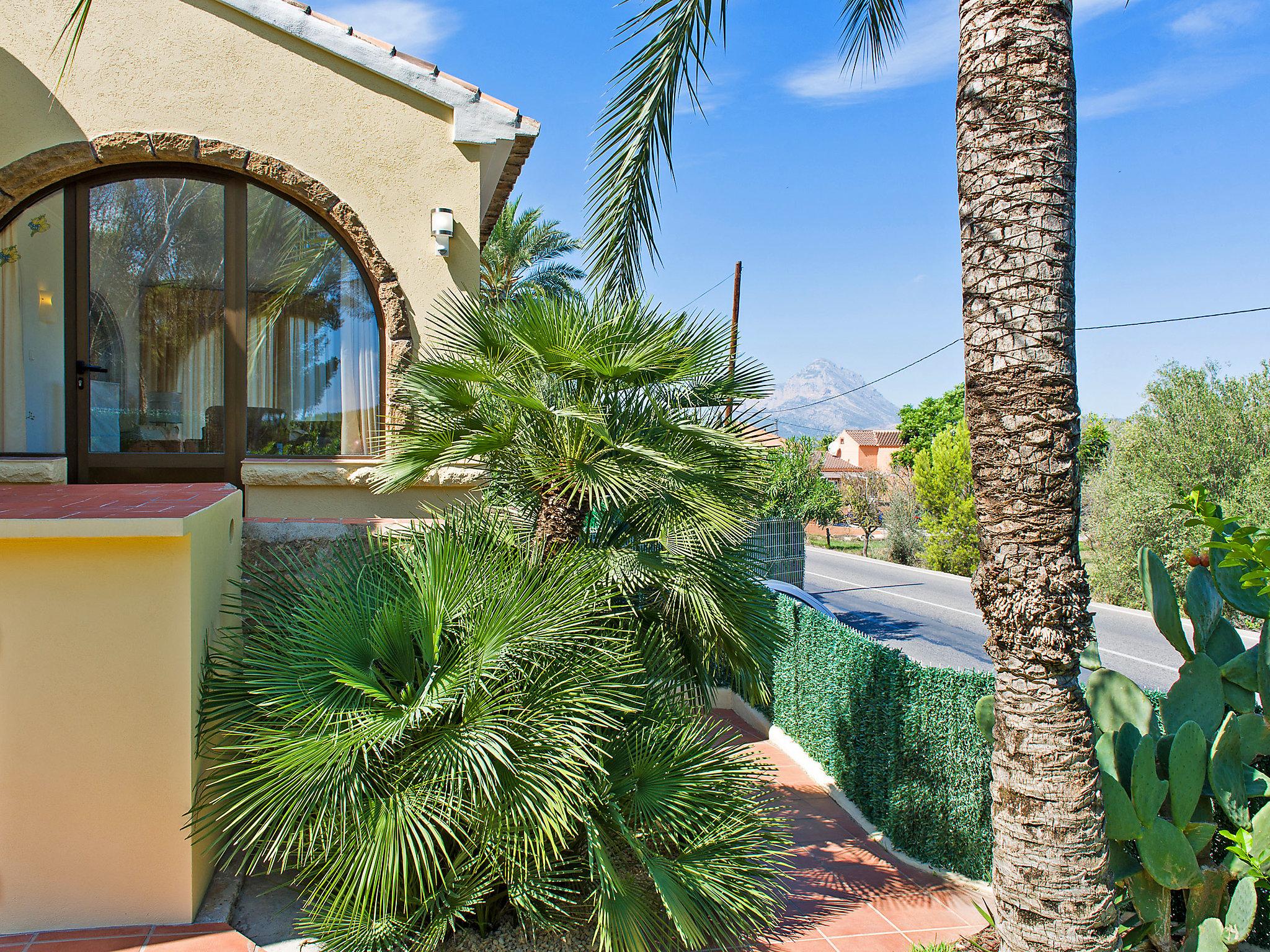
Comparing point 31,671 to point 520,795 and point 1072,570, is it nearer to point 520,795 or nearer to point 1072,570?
point 520,795

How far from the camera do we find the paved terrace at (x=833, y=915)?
156 inches

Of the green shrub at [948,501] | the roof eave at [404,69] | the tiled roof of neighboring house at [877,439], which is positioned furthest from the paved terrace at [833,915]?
the tiled roof of neighboring house at [877,439]

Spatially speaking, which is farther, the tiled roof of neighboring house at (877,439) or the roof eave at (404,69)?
the tiled roof of neighboring house at (877,439)

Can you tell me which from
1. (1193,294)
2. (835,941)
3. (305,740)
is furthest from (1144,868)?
(1193,294)

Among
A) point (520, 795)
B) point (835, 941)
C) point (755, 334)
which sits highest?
point (755, 334)

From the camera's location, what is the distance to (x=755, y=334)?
16.7 feet

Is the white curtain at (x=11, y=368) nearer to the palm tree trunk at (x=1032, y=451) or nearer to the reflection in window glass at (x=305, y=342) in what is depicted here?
the reflection in window glass at (x=305, y=342)

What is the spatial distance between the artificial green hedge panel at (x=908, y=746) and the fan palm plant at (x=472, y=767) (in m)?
1.48

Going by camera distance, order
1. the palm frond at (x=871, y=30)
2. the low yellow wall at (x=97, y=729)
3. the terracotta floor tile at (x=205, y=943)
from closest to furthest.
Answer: the terracotta floor tile at (x=205, y=943), the low yellow wall at (x=97, y=729), the palm frond at (x=871, y=30)

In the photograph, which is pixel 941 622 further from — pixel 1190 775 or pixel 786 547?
pixel 1190 775

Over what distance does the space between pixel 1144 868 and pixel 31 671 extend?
18.2ft

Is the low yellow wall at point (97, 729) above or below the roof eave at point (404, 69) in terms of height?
below

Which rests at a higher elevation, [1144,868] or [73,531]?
[73,531]

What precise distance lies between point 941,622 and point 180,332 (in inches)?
640
